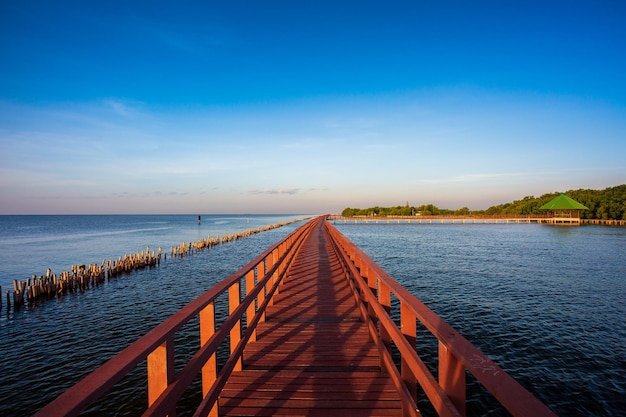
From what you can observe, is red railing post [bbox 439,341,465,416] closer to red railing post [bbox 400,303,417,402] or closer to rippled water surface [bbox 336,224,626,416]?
red railing post [bbox 400,303,417,402]

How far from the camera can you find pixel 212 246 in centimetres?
3841

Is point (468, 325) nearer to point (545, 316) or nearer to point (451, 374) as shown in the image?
point (545, 316)

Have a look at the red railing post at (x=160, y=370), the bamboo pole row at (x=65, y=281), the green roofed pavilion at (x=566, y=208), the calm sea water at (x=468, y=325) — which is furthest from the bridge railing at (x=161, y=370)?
the green roofed pavilion at (x=566, y=208)

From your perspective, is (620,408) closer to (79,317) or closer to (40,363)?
(40,363)

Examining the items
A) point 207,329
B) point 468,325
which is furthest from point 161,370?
point 468,325

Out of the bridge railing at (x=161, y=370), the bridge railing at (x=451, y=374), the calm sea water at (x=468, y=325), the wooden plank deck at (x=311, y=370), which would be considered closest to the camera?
the bridge railing at (x=161, y=370)

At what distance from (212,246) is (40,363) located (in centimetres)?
2984

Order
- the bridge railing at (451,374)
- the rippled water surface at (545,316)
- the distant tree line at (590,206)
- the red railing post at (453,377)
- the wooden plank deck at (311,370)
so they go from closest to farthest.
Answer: the bridge railing at (451,374), the red railing post at (453,377), the wooden plank deck at (311,370), the rippled water surface at (545,316), the distant tree line at (590,206)

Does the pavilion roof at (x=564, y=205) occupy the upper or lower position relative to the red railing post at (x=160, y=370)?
upper

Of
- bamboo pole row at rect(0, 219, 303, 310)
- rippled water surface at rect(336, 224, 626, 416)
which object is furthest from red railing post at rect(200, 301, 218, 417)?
bamboo pole row at rect(0, 219, 303, 310)

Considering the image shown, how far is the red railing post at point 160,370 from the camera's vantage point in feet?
6.64

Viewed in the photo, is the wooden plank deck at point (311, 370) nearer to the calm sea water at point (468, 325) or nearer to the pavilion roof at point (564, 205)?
the calm sea water at point (468, 325)

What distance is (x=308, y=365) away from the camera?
14.3 ft

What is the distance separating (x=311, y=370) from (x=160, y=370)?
101 inches
